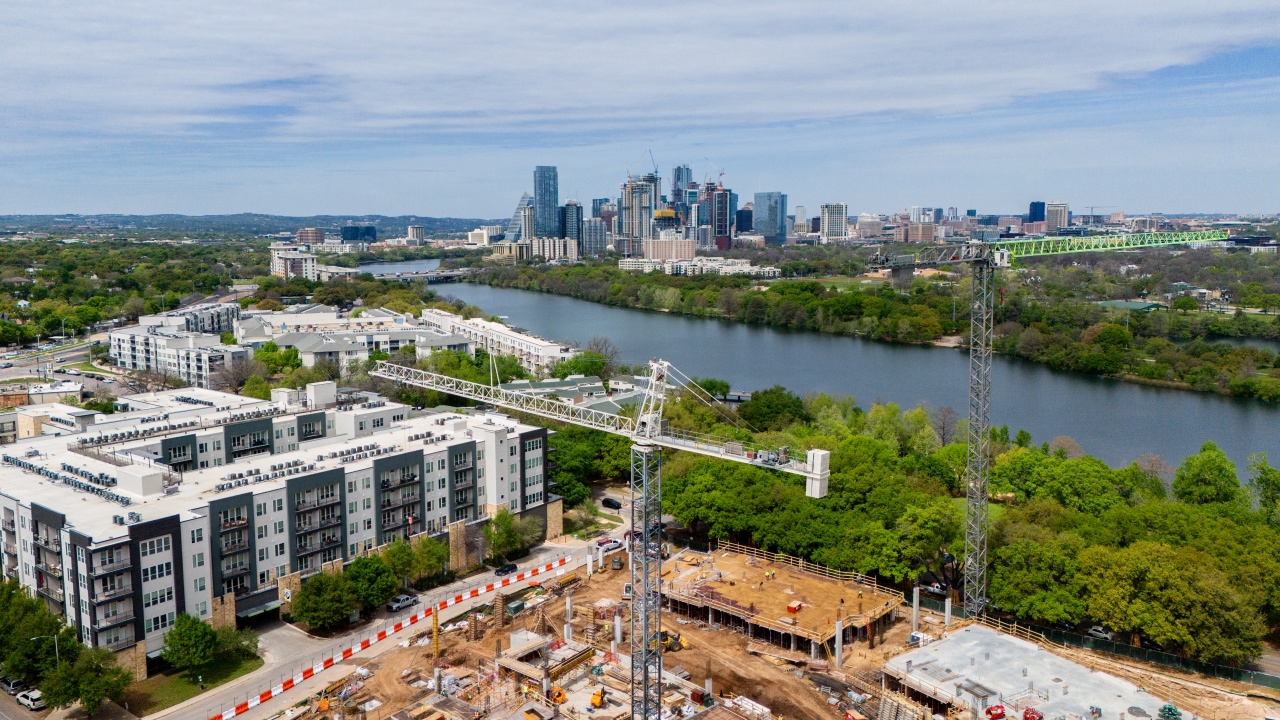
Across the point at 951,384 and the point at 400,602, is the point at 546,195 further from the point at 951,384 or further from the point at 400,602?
the point at 400,602

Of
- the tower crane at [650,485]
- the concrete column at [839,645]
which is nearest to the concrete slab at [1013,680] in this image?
the concrete column at [839,645]

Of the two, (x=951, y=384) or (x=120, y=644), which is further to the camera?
(x=951, y=384)

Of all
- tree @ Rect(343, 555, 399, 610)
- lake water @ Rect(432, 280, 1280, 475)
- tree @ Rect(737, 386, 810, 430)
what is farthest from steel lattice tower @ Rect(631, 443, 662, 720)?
lake water @ Rect(432, 280, 1280, 475)

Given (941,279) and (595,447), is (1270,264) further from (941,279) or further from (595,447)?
(595,447)

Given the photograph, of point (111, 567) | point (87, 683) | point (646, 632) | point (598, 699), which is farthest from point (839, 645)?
point (111, 567)

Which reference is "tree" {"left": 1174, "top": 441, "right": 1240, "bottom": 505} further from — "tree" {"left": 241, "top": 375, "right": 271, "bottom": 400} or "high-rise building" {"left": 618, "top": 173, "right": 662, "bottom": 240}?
"high-rise building" {"left": 618, "top": 173, "right": 662, "bottom": 240}

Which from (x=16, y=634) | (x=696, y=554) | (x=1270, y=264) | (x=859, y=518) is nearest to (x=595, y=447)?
(x=696, y=554)
